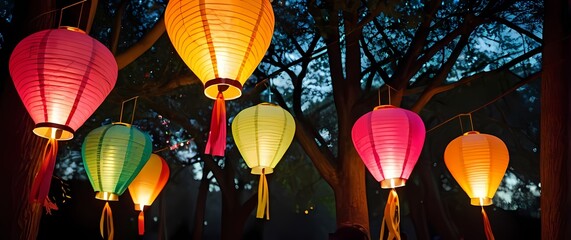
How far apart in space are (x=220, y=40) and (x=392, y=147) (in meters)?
1.83

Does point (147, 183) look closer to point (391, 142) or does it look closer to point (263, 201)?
point (263, 201)

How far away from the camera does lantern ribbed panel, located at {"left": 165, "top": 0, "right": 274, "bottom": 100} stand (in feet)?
8.98

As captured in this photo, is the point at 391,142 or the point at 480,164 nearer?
the point at 391,142

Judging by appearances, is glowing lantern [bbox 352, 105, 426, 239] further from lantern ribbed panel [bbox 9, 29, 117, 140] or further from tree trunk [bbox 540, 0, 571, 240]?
lantern ribbed panel [bbox 9, 29, 117, 140]

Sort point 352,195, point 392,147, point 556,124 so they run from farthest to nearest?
point 352,195
point 556,124
point 392,147

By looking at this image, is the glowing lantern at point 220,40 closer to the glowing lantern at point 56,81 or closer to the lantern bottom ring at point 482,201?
the glowing lantern at point 56,81

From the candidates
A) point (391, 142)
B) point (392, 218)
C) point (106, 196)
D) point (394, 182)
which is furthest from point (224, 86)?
point (106, 196)

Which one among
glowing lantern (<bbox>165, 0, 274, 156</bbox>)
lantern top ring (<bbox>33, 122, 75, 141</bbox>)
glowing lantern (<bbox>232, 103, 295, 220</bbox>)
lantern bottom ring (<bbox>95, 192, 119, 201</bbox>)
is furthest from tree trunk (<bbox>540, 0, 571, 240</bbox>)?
lantern top ring (<bbox>33, 122, 75, 141</bbox>)

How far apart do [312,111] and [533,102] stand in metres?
5.31

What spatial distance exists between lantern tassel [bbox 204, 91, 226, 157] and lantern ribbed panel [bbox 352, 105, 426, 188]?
1.53 meters

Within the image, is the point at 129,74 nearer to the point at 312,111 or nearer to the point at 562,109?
the point at 562,109

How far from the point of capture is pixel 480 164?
15.9 ft

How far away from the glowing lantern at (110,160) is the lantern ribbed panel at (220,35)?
5.84 feet

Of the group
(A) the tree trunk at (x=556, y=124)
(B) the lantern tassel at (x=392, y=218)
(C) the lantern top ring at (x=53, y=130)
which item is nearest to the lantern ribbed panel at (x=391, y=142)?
(B) the lantern tassel at (x=392, y=218)
